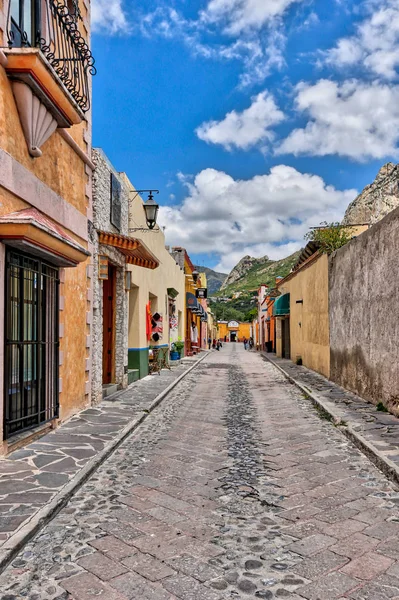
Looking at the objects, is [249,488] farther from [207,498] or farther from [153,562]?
[153,562]

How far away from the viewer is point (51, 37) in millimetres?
7375

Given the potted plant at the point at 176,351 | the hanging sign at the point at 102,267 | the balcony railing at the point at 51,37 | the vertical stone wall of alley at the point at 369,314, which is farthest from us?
the potted plant at the point at 176,351

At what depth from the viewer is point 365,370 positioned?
34.0 feet

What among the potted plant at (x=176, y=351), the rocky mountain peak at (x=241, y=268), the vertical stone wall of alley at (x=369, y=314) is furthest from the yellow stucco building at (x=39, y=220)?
the rocky mountain peak at (x=241, y=268)

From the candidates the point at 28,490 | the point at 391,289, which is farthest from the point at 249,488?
the point at 391,289

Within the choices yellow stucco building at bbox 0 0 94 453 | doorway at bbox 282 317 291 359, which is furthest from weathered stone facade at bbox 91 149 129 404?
doorway at bbox 282 317 291 359

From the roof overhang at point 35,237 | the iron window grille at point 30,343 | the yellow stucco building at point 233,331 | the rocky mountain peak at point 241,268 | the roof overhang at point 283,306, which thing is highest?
the rocky mountain peak at point 241,268

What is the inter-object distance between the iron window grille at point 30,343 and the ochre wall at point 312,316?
9.19 metres

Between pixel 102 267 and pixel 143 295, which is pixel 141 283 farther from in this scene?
pixel 102 267

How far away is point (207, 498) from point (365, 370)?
21.8ft

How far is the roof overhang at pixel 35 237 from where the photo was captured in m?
5.50

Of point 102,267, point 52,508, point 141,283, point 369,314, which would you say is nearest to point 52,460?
point 52,508

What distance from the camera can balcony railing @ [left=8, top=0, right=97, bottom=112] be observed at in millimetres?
6566

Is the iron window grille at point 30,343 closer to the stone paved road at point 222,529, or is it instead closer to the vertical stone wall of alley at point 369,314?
the stone paved road at point 222,529
